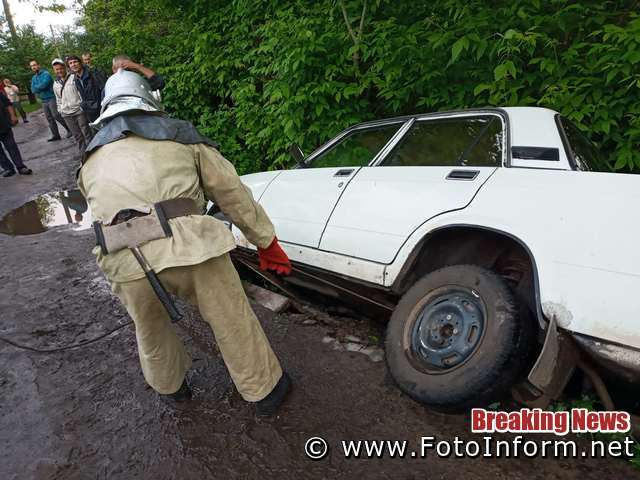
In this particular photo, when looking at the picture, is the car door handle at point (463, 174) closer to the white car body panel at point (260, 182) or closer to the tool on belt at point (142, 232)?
the tool on belt at point (142, 232)

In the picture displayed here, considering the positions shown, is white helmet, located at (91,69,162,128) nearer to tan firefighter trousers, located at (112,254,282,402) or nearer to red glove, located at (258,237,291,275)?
tan firefighter trousers, located at (112,254,282,402)

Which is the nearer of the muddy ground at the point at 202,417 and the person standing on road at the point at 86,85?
the muddy ground at the point at 202,417

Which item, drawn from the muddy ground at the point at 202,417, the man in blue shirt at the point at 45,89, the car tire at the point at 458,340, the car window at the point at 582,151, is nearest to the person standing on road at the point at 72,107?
the man in blue shirt at the point at 45,89

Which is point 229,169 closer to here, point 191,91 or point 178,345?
point 178,345

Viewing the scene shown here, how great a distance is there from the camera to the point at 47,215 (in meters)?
6.18

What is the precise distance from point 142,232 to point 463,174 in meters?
1.77

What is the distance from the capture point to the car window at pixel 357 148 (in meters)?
3.13

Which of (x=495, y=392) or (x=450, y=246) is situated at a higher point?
(x=450, y=246)

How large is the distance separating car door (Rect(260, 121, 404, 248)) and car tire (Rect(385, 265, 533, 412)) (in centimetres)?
95

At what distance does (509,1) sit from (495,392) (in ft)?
10.7

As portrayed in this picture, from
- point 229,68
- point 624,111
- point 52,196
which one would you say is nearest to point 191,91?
point 229,68

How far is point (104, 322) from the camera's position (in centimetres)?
334

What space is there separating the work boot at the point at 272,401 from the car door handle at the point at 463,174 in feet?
5.05

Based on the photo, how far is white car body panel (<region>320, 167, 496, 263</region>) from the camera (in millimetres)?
Result: 2404
